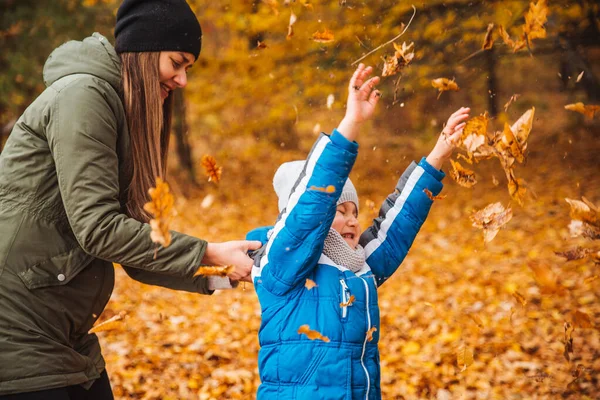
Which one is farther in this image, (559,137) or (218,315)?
(559,137)

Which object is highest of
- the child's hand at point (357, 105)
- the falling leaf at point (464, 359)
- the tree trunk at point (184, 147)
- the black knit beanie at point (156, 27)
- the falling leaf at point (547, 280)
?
the black knit beanie at point (156, 27)

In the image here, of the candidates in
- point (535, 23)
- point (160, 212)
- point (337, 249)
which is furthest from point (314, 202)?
point (535, 23)

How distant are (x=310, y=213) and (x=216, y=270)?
49cm

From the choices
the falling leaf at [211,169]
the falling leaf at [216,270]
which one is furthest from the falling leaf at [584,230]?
the falling leaf at [211,169]

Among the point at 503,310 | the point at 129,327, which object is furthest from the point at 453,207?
the point at 129,327

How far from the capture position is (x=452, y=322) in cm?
593

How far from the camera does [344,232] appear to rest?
8.35 feet

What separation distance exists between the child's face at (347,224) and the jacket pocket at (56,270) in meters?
0.96

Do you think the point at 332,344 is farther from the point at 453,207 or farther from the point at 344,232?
the point at 453,207

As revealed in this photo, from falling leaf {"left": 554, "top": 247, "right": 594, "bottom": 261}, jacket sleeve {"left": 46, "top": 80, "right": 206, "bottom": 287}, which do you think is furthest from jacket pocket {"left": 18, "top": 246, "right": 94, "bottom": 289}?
falling leaf {"left": 554, "top": 247, "right": 594, "bottom": 261}

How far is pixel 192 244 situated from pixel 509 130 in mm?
1757

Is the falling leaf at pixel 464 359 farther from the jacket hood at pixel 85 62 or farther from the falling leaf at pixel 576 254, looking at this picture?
the jacket hood at pixel 85 62

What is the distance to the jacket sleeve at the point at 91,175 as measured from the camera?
2.11m

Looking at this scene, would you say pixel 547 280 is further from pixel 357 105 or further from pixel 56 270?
pixel 56 270
